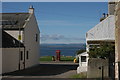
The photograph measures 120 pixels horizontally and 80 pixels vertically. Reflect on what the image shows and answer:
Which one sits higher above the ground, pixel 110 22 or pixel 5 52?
pixel 110 22

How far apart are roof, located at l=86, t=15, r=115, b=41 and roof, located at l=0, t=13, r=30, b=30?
36.4ft

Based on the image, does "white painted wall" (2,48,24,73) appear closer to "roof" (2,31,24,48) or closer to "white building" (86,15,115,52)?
"roof" (2,31,24,48)

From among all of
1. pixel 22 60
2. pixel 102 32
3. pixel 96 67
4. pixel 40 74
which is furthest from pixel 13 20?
pixel 96 67

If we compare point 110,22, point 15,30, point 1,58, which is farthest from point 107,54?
point 15,30

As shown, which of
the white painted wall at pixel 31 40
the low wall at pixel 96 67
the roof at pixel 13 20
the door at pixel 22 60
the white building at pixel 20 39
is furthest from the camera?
the white painted wall at pixel 31 40

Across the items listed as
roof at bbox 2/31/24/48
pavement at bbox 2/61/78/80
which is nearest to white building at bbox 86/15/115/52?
pavement at bbox 2/61/78/80

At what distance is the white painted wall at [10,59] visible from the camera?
30677 millimetres

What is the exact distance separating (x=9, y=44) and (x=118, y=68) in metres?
20.7

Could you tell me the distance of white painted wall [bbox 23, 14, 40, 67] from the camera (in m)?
38.3

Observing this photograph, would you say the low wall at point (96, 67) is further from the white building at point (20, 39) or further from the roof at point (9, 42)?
the roof at point (9, 42)

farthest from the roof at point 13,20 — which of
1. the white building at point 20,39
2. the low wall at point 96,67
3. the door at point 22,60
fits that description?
the low wall at point 96,67

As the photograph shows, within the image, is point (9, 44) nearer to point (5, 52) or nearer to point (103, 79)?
point (5, 52)

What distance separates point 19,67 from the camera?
115 ft

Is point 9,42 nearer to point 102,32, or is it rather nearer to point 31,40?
point 31,40
